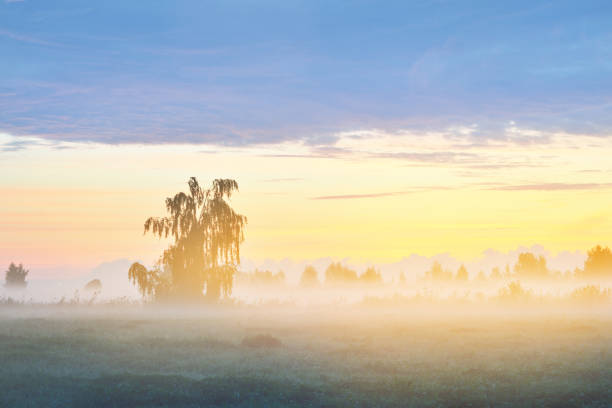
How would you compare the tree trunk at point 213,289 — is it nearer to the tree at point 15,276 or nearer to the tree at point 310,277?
the tree at point 15,276

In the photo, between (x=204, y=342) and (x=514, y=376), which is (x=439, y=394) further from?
(x=204, y=342)

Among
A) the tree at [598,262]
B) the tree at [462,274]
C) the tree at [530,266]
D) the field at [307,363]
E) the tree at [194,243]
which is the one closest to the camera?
the field at [307,363]

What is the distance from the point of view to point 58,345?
86.4 feet

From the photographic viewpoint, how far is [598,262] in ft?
258

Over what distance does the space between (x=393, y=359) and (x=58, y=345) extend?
47.6ft

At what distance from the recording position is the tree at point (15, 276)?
84.0 m

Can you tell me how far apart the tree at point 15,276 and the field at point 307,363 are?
52.0 m

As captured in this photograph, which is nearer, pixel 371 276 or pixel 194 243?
pixel 194 243

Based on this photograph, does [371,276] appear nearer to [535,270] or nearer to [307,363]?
[535,270]

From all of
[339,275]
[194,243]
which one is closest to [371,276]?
[339,275]

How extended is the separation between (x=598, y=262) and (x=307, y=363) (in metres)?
68.0

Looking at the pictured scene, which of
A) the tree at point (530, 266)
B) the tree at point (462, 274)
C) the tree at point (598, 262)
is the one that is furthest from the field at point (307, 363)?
the tree at point (462, 274)

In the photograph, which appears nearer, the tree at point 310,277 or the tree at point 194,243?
the tree at point 194,243

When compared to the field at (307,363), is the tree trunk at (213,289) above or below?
above
